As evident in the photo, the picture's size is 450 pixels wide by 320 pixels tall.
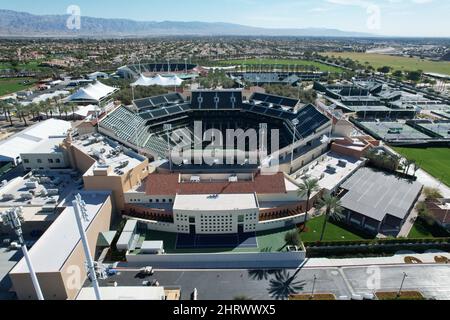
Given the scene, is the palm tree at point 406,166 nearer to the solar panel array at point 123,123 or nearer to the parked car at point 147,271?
the parked car at point 147,271

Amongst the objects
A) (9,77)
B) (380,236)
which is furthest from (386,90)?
(9,77)

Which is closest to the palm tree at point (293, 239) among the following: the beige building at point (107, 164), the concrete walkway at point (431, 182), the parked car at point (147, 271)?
the parked car at point (147, 271)

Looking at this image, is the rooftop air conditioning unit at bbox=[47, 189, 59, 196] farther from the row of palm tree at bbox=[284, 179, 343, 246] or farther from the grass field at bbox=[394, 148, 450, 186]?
the grass field at bbox=[394, 148, 450, 186]

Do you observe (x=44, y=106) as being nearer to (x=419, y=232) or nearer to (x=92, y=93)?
(x=92, y=93)

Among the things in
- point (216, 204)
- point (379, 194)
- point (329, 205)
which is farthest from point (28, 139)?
point (379, 194)

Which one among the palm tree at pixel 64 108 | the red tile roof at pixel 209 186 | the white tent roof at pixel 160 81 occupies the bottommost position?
the red tile roof at pixel 209 186

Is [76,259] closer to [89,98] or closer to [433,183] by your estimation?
[433,183]
